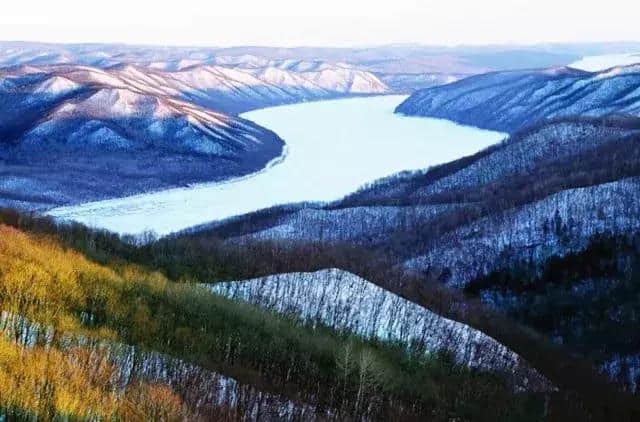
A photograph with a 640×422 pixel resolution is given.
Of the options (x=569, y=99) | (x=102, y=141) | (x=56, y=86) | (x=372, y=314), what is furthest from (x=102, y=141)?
(x=372, y=314)

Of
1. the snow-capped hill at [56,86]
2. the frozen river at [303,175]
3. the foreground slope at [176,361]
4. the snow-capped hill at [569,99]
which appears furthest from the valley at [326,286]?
the snow-capped hill at [569,99]

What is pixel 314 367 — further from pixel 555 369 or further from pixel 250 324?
pixel 555 369

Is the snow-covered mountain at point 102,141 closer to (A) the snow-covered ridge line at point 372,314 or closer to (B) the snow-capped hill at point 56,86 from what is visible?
(B) the snow-capped hill at point 56,86

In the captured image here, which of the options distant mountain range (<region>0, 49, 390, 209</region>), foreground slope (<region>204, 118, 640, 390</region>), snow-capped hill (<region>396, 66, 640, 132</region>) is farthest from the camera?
snow-capped hill (<region>396, 66, 640, 132</region>)

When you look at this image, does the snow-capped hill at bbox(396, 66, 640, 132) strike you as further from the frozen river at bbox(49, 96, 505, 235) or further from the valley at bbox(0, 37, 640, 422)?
the valley at bbox(0, 37, 640, 422)

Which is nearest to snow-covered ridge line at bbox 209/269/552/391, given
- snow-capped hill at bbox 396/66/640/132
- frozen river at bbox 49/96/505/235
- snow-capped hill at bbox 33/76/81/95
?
frozen river at bbox 49/96/505/235

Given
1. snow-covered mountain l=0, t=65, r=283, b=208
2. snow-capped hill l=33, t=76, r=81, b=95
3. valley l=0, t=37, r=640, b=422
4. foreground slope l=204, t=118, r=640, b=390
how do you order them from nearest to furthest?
valley l=0, t=37, r=640, b=422
foreground slope l=204, t=118, r=640, b=390
snow-covered mountain l=0, t=65, r=283, b=208
snow-capped hill l=33, t=76, r=81, b=95

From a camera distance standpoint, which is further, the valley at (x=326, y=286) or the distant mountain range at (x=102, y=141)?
the distant mountain range at (x=102, y=141)
